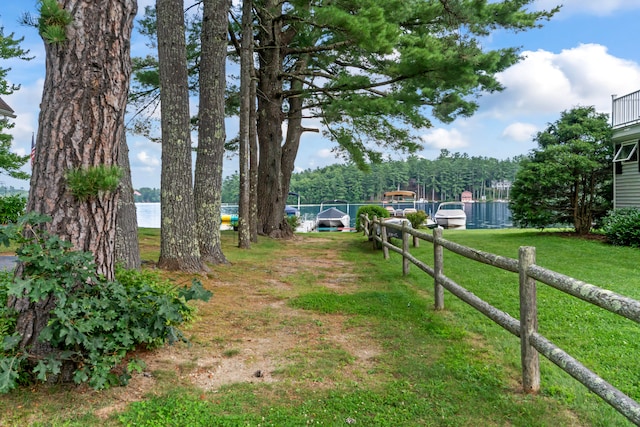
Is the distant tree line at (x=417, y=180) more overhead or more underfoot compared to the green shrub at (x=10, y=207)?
more overhead

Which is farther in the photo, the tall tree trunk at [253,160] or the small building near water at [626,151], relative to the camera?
the small building near water at [626,151]

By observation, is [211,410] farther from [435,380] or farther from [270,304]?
[270,304]

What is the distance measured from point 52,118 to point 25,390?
1.94m

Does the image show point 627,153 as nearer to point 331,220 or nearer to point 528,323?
point 528,323

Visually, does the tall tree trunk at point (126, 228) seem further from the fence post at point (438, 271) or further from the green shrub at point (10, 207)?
the green shrub at point (10, 207)

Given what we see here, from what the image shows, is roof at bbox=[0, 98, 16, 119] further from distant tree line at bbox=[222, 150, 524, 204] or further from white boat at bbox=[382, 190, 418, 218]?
distant tree line at bbox=[222, 150, 524, 204]

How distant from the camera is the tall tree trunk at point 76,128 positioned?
3213mm

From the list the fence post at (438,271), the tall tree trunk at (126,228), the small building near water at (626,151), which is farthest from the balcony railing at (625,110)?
the tall tree trunk at (126,228)

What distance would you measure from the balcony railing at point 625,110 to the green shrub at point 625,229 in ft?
12.5

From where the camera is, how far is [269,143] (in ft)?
53.4

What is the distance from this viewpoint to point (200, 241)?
861cm

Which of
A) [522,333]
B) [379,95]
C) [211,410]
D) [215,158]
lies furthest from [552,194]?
[211,410]

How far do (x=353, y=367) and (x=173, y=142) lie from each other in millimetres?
5111

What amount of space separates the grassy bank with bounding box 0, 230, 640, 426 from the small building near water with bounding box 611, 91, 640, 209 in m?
9.12
